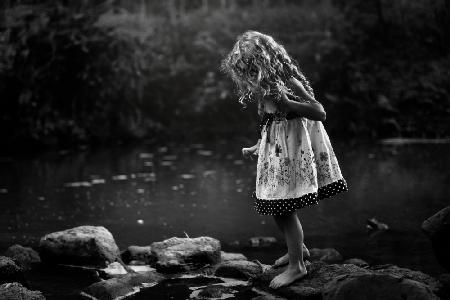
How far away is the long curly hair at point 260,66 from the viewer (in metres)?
4.66

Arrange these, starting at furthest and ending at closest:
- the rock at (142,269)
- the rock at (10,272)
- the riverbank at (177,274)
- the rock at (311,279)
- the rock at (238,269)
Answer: the rock at (142,269) < the rock at (238,269) < the rock at (10,272) < the rock at (311,279) < the riverbank at (177,274)

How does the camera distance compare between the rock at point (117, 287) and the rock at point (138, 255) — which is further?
the rock at point (138, 255)

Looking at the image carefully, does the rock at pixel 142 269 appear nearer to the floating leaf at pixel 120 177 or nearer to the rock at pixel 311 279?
the rock at pixel 311 279

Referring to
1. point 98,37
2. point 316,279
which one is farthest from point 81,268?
point 98,37

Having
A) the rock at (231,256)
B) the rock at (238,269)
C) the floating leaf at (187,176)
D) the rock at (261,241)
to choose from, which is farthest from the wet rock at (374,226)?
the floating leaf at (187,176)

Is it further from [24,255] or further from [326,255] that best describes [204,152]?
[326,255]

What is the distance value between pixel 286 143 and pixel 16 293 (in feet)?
7.41

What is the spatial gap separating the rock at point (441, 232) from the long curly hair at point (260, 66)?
1489 mm

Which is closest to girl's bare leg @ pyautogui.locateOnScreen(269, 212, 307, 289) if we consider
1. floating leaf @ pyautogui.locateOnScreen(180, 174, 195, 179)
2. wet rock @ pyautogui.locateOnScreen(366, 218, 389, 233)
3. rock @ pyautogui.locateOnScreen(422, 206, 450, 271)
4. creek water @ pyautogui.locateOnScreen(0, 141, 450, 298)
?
rock @ pyautogui.locateOnScreen(422, 206, 450, 271)

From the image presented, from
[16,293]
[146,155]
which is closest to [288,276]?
[16,293]

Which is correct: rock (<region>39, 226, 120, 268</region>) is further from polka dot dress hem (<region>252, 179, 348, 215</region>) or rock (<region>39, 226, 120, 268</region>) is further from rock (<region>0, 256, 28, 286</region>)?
polka dot dress hem (<region>252, 179, 348, 215</region>)

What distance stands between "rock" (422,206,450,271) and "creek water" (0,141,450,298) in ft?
2.62

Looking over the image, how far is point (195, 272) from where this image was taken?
5637 mm

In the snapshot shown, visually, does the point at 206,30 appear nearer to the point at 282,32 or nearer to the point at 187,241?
the point at 282,32
